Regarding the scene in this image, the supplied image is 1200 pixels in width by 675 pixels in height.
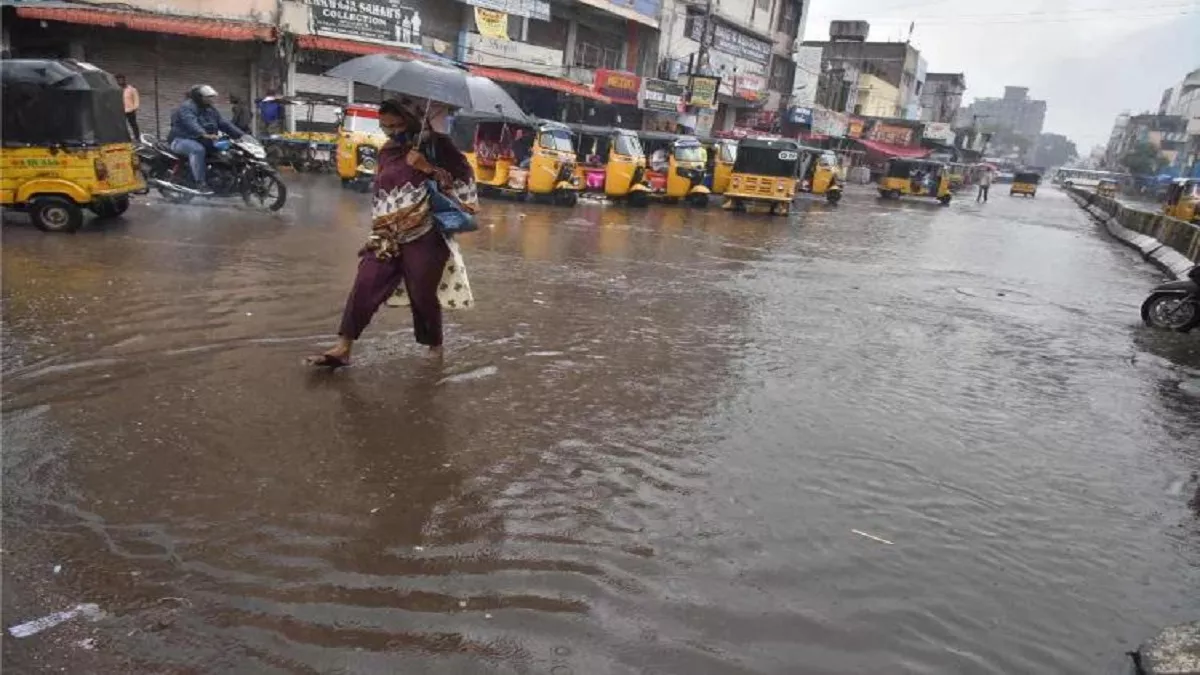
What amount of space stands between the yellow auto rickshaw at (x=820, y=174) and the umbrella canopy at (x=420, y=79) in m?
26.8

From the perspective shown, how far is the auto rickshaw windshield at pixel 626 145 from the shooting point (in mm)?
19625

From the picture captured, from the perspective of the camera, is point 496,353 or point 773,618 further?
point 496,353

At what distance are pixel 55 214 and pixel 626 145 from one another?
1357 cm

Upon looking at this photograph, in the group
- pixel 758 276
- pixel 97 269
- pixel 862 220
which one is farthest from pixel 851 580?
pixel 862 220

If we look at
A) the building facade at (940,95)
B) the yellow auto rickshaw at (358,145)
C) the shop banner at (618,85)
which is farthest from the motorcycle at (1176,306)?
the building facade at (940,95)

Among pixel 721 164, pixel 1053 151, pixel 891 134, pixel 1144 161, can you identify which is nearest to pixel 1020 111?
pixel 1053 151

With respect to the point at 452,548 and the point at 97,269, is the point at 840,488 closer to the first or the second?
the point at 452,548

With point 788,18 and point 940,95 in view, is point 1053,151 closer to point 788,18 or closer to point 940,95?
point 940,95

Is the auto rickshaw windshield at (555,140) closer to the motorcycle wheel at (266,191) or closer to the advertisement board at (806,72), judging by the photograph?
the motorcycle wheel at (266,191)

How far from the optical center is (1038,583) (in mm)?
3158

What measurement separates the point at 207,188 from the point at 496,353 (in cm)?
743

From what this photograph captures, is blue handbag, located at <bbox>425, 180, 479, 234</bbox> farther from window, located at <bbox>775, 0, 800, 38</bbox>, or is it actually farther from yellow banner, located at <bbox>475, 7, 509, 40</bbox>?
window, located at <bbox>775, 0, 800, 38</bbox>

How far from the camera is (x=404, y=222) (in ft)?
15.6

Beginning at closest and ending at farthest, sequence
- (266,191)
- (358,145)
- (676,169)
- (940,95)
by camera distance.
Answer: (266,191) < (358,145) < (676,169) < (940,95)
